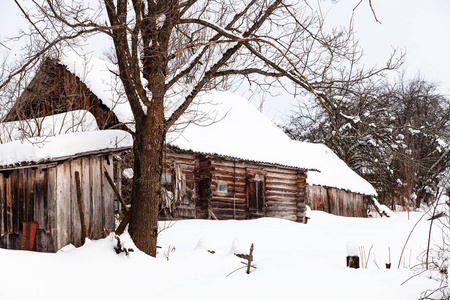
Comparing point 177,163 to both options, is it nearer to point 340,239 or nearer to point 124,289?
point 340,239

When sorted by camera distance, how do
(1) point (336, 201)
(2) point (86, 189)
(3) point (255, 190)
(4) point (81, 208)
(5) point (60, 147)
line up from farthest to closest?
(1) point (336, 201) → (3) point (255, 190) → (2) point (86, 189) → (4) point (81, 208) → (5) point (60, 147)

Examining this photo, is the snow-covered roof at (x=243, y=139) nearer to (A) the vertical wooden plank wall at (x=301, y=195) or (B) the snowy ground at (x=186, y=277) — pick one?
(A) the vertical wooden plank wall at (x=301, y=195)

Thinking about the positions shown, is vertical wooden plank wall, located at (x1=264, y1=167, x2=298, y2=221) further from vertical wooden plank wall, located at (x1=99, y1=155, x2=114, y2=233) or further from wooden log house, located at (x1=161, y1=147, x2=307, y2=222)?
vertical wooden plank wall, located at (x1=99, y1=155, x2=114, y2=233)

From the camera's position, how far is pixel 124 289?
204 inches

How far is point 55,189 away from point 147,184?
147 centimetres

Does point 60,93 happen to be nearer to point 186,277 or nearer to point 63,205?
point 63,205

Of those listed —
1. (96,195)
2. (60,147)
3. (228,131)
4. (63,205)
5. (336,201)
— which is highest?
(228,131)

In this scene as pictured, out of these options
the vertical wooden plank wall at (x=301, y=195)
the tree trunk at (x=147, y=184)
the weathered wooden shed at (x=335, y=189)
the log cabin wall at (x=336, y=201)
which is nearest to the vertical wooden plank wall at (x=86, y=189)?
the tree trunk at (x=147, y=184)

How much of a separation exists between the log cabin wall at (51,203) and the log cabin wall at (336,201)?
16.5 meters

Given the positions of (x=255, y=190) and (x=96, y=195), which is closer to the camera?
(x=96, y=195)

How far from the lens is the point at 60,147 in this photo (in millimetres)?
6469

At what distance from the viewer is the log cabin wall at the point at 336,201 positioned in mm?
22562

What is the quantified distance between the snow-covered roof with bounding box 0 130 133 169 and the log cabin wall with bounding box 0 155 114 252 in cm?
27

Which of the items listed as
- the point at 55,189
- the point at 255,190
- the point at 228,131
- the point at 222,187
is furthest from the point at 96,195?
the point at 255,190
